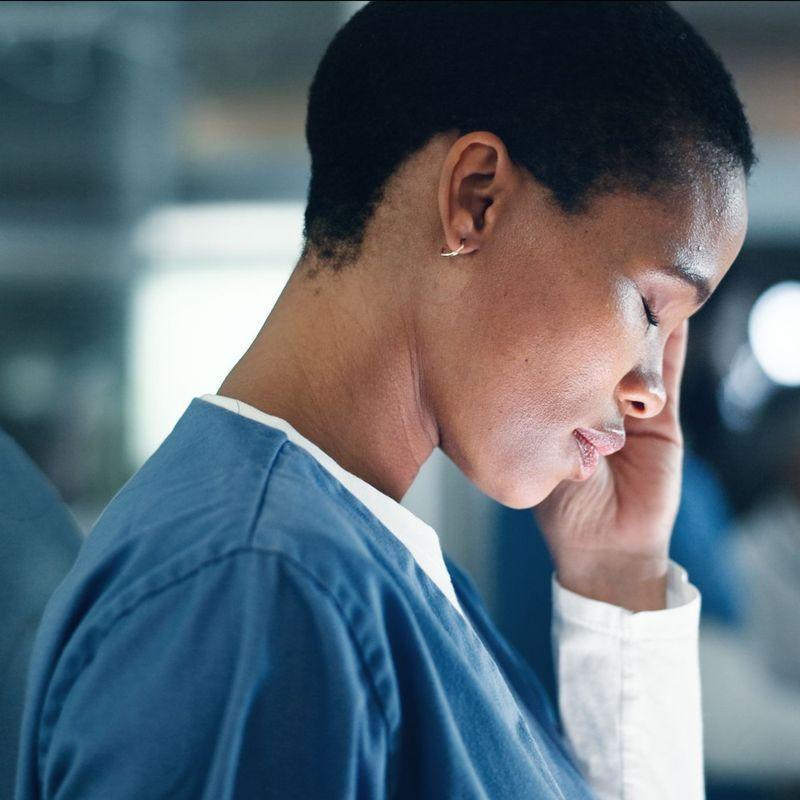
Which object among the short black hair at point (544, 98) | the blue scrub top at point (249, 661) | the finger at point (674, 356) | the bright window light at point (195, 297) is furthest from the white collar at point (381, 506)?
the bright window light at point (195, 297)

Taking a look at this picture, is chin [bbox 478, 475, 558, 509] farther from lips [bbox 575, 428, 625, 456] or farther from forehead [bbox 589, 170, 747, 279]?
forehead [bbox 589, 170, 747, 279]

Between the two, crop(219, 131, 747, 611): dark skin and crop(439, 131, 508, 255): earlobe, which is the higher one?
crop(439, 131, 508, 255): earlobe

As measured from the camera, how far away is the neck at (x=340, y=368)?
69 centimetres

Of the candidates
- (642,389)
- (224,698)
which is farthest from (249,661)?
(642,389)

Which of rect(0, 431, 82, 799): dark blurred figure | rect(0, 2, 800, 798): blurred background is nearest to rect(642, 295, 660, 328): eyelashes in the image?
rect(0, 431, 82, 799): dark blurred figure


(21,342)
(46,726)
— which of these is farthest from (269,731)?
(21,342)

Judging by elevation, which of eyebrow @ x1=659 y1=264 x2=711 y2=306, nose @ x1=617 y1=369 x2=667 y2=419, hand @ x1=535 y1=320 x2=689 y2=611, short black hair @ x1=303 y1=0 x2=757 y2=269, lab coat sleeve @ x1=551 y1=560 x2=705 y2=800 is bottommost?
lab coat sleeve @ x1=551 y1=560 x2=705 y2=800

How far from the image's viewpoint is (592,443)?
810mm

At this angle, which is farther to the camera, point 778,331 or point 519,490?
point 778,331

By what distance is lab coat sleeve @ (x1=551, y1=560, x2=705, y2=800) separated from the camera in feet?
3.29

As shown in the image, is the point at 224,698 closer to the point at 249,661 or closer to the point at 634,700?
the point at 249,661

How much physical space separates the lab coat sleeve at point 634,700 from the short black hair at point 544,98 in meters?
0.51

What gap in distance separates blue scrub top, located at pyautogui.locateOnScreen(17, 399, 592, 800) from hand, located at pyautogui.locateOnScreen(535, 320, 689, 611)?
1.53 feet

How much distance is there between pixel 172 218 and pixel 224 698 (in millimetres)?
1301
